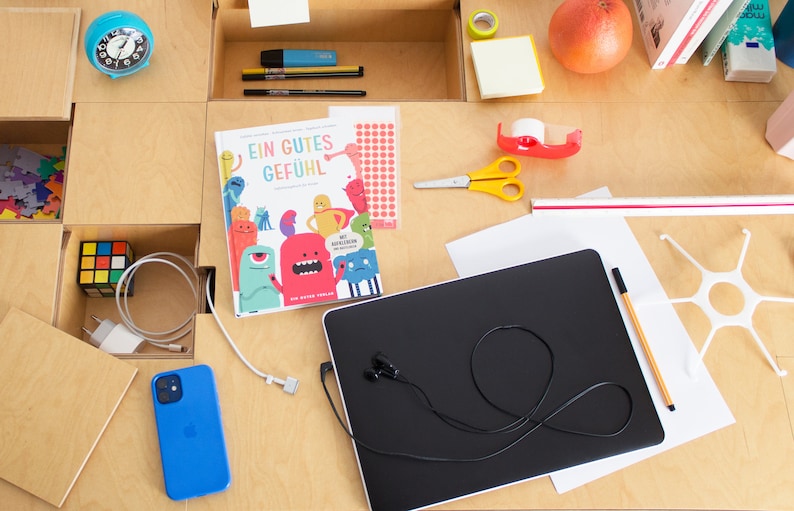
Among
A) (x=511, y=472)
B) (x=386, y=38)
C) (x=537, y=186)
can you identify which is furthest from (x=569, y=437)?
(x=386, y=38)

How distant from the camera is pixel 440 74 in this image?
113 cm

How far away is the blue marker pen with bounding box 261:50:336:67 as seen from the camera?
109 centimetres

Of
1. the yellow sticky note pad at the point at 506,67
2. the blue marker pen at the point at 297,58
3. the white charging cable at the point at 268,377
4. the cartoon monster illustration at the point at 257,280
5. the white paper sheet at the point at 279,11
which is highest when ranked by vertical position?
the white paper sheet at the point at 279,11

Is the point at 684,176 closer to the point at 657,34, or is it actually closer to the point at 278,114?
the point at 657,34

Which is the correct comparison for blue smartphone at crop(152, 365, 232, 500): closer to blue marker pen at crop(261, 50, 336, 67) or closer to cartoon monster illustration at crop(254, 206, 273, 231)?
cartoon monster illustration at crop(254, 206, 273, 231)

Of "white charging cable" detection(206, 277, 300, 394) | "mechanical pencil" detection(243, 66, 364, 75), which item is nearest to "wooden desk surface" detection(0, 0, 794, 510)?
"white charging cable" detection(206, 277, 300, 394)

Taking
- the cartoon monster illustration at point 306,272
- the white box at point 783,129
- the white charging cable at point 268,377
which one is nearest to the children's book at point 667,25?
the white box at point 783,129

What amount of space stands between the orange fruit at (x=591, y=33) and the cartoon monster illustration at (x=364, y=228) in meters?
0.42

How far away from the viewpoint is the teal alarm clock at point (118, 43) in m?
0.92

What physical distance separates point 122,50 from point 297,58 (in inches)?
11.4

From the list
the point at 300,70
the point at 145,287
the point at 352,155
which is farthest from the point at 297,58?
the point at 145,287

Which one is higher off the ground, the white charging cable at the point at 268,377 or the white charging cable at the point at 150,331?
the white charging cable at the point at 150,331

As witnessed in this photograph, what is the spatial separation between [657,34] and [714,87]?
0.13 m

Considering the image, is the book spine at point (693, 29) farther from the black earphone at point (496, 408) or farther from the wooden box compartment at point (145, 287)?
the wooden box compartment at point (145, 287)
